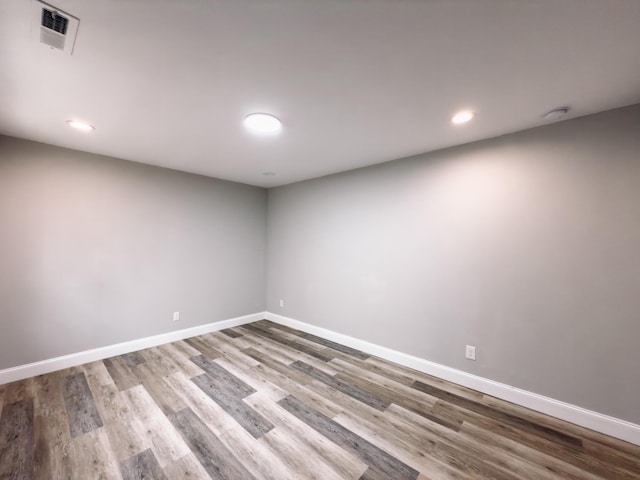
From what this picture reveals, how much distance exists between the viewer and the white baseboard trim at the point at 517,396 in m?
1.88

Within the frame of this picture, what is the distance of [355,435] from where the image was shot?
74.3 inches

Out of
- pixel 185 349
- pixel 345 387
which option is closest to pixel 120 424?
pixel 185 349

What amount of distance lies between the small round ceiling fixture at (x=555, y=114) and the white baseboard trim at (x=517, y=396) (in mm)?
2367

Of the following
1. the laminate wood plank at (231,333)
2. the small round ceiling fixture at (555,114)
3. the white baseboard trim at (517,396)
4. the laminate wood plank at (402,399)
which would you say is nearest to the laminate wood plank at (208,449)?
the laminate wood plank at (402,399)

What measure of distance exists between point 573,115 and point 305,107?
7.17 ft

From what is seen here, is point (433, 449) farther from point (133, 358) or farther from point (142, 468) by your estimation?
point (133, 358)

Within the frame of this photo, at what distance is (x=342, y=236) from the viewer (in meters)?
3.70

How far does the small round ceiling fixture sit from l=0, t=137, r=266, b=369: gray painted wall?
4052 millimetres

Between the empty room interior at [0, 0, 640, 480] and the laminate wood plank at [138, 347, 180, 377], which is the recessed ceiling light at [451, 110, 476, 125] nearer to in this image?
the empty room interior at [0, 0, 640, 480]

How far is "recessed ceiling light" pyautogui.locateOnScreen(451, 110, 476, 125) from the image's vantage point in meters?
2.01

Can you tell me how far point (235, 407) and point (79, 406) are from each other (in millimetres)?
1347

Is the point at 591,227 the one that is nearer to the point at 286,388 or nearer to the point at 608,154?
the point at 608,154

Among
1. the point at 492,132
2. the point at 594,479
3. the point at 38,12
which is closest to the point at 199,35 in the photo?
the point at 38,12

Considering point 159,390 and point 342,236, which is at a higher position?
point 342,236
